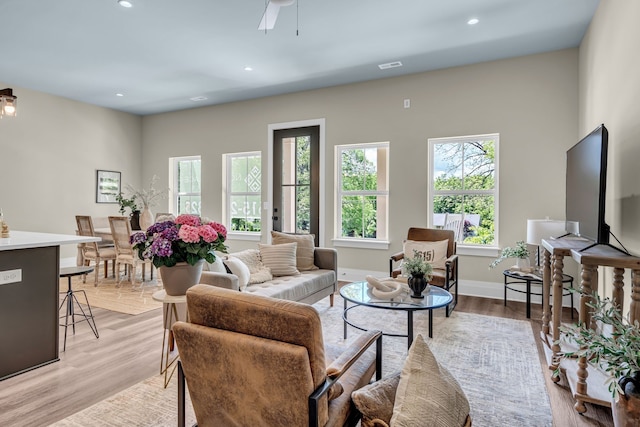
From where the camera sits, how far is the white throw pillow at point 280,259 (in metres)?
3.86

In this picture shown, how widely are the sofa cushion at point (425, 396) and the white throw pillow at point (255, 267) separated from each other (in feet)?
7.42

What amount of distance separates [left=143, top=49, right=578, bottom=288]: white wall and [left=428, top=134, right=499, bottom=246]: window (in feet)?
0.39

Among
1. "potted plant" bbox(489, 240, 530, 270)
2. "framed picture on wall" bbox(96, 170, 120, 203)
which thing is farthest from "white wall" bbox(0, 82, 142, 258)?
→ "potted plant" bbox(489, 240, 530, 270)

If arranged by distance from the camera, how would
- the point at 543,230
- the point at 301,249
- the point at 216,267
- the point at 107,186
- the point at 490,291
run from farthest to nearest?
the point at 107,186, the point at 490,291, the point at 301,249, the point at 543,230, the point at 216,267

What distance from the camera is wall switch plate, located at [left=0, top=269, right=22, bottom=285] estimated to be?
2.53 metres

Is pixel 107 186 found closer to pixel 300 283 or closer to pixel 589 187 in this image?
pixel 300 283

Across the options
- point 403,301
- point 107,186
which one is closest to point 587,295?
point 403,301

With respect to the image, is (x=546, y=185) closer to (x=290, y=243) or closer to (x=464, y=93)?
(x=464, y=93)

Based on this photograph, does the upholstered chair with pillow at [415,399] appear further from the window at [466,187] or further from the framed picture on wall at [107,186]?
the framed picture on wall at [107,186]

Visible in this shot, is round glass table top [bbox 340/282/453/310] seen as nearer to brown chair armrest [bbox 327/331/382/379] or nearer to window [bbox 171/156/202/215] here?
brown chair armrest [bbox 327/331/382/379]

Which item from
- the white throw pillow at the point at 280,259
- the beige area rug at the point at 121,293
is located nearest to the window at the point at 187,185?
the beige area rug at the point at 121,293

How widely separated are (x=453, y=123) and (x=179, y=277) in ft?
13.2

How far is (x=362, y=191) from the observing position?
5598 millimetres

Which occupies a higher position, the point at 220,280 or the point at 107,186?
the point at 107,186
